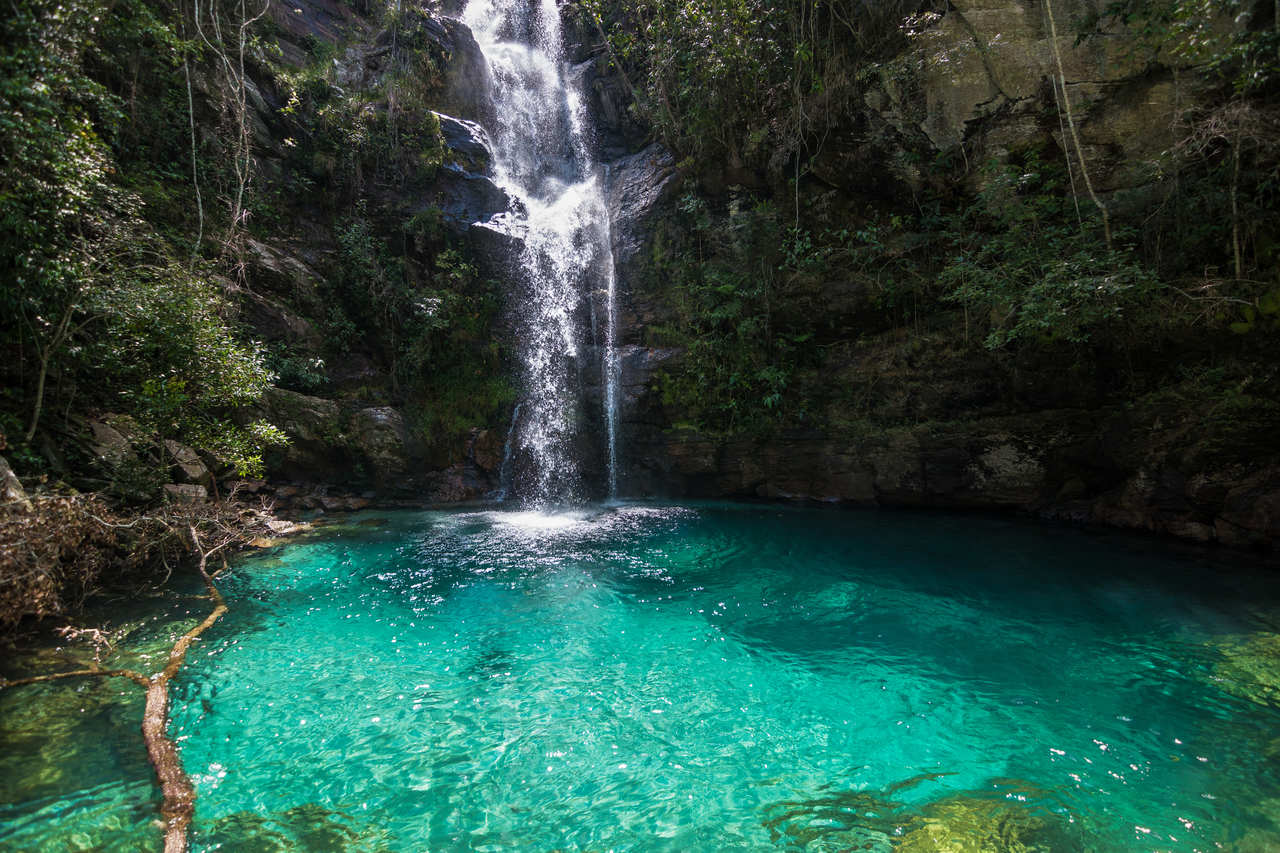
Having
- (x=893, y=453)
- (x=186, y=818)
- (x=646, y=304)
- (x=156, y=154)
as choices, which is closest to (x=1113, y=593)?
(x=893, y=453)

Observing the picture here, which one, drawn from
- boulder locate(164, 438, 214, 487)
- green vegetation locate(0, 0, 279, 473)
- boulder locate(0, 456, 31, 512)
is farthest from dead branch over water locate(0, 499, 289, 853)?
green vegetation locate(0, 0, 279, 473)

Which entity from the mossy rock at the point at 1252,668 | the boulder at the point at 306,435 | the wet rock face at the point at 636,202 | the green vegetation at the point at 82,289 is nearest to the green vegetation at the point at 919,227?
the wet rock face at the point at 636,202

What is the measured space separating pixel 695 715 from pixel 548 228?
1426 centimetres

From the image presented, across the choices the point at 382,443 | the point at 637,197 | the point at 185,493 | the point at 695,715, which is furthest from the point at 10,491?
A: the point at 637,197

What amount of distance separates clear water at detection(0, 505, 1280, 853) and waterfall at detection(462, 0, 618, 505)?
6395 mm

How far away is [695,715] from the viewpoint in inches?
148

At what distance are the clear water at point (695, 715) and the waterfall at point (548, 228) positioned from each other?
21.0ft

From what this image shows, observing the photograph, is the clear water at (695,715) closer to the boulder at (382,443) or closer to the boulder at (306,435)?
the boulder at (306,435)

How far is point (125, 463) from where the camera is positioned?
6.09m

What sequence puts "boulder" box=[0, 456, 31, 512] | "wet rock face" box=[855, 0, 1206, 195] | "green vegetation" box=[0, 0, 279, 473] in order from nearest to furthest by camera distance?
"boulder" box=[0, 456, 31, 512]
"green vegetation" box=[0, 0, 279, 473]
"wet rock face" box=[855, 0, 1206, 195]

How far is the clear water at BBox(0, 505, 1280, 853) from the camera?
108 inches

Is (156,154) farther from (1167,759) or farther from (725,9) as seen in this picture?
(1167,759)

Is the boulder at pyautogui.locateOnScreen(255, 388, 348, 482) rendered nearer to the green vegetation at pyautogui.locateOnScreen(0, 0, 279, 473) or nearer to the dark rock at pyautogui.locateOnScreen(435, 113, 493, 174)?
the green vegetation at pyautogui.locateOnScreen(0, 0, 279, 473)

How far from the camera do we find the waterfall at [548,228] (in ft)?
42.4
